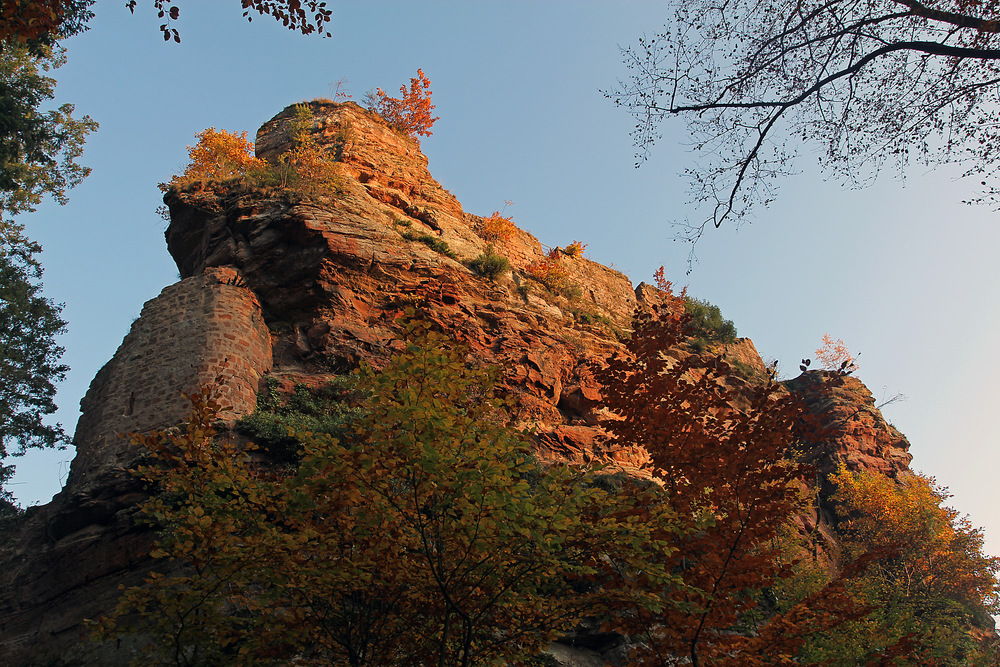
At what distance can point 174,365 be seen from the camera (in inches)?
519

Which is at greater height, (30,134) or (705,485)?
(30,134)

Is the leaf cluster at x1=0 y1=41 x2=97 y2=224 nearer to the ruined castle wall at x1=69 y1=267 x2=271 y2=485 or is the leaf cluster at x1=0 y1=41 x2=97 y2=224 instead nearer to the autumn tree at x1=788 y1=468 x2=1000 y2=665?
the ruined castle wall at x1=69 y1=267 x2=271 y2=485

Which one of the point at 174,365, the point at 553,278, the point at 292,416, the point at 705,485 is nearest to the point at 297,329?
the point at 174,365

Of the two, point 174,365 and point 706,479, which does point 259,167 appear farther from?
point 706,479

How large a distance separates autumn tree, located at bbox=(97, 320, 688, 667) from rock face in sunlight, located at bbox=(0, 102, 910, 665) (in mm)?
2707

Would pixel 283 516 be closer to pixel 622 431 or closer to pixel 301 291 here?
pixel 622 431

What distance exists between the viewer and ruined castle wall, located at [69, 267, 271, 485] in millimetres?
12422

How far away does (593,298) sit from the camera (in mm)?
25766

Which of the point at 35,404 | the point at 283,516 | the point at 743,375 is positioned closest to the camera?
the point at 283,516

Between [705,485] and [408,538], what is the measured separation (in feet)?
10.7

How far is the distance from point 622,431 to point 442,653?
11.8 feet

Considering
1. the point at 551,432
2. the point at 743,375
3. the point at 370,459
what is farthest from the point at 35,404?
the point at 743,375

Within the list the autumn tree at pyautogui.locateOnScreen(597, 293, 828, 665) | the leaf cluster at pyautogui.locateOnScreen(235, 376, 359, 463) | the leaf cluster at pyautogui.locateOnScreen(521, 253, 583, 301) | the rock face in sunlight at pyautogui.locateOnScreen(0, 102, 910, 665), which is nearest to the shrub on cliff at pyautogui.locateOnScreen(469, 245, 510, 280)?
the rock face in sunlight at pyautogui.locateOnScreen(0, 102, 910, 665)

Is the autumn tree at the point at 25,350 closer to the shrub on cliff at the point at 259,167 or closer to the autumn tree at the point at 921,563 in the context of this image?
the shrub on cliff at the point at 259,167
